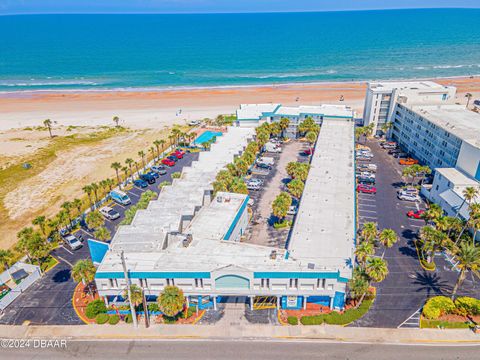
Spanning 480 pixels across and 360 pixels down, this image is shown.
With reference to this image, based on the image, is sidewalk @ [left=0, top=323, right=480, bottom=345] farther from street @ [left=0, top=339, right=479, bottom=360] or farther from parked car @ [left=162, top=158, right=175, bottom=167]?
parked car @ [left=162, top=158, right=175, bottom=167]

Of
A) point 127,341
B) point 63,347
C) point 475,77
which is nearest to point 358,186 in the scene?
point 127,341

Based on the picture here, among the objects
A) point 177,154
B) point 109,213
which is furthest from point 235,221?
point 177,154

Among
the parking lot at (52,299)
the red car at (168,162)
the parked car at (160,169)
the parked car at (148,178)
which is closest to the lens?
the parking lot at (52,299)

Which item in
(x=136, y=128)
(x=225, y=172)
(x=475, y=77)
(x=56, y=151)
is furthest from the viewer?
(x=475, y=77)

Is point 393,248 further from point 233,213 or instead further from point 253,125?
point 253,125

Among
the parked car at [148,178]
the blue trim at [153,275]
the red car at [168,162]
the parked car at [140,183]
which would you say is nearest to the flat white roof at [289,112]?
the red car at [168,162]

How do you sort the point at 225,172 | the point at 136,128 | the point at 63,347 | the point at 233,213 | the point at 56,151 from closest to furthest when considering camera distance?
the point at 63,347 < the point at 233,213 < the point at 225,172 < the point at 56,151 < the point at 136,128

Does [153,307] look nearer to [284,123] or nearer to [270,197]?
[270,197]

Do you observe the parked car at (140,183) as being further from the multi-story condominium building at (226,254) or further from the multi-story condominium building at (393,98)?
the multi-story condominium building at (393,98)
